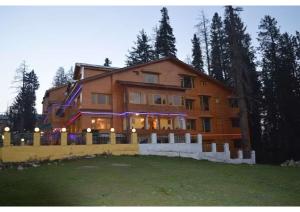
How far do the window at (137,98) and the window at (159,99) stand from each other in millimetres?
1368

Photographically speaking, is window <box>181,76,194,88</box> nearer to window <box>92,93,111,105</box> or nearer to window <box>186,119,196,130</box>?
window <box>186,119,196,130</box>

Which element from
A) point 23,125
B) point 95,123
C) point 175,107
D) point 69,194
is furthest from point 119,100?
point 23,125

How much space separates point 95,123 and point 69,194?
20.3 meters

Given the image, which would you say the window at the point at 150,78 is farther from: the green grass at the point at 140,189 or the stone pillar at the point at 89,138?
the green grass at the point at 140,189

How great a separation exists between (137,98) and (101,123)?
4.48 m

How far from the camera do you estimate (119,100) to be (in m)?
30.5

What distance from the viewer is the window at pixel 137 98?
99.4 ft

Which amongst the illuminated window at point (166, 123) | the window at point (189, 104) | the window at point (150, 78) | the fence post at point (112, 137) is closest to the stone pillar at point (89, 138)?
the fence post at point (112, 137)

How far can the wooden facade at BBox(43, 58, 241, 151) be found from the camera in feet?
96.3

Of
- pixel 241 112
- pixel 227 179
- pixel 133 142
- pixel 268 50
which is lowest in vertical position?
pixel 227 179

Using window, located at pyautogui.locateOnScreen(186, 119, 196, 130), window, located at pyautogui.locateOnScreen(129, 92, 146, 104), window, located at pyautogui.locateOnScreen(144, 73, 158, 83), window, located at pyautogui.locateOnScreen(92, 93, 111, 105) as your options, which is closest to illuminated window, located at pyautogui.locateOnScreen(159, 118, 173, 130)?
window, located at pyautogui.locateOnScreen(129, 92, 146, 104)

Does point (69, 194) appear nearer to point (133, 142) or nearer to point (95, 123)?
point (133, 142)

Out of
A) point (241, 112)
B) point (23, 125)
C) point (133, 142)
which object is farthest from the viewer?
point (23, 125)

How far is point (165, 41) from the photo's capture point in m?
49.8
